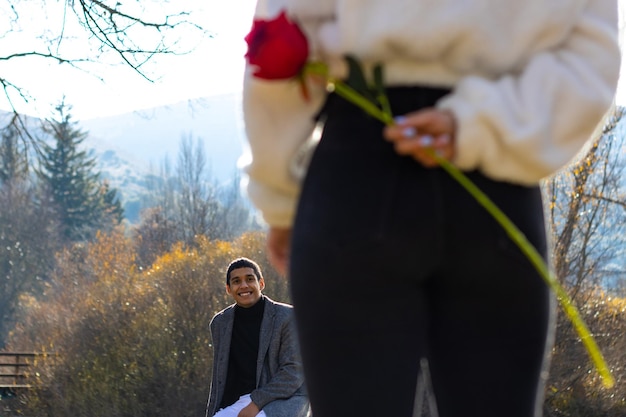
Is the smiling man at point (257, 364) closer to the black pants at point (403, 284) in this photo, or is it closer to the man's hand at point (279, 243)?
the man's hand at point (279, 243)

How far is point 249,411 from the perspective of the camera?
6.67 meters

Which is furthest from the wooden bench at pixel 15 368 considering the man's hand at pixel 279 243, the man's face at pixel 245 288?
the man's hand at pixel 279 243

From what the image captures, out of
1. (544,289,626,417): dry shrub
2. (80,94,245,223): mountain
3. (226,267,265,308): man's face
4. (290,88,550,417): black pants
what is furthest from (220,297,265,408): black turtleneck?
(80,94,245,223): mountain

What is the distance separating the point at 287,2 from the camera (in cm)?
152

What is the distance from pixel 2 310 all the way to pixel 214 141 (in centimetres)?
14059

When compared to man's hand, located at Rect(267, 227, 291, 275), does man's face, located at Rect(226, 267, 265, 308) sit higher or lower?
higher

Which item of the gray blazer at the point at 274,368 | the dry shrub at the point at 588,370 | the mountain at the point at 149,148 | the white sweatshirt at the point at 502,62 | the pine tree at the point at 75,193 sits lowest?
the dry shrub at the point at 588,370

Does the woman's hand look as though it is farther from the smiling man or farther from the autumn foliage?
the autumn foliage

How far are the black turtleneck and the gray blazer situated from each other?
0.13 ft

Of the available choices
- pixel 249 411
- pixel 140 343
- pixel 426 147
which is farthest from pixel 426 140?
pixel 140 343

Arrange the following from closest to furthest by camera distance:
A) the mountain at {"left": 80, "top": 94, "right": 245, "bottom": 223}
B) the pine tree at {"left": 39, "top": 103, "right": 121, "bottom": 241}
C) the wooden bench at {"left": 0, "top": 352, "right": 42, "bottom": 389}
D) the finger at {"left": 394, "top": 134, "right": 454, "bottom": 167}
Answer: the finger at {"left": 394, "top": 134, "right": 454, "bottom": 167} → the wooden bench at {"left": 0, "top": 352, "right": 42, "bottom": 389} → the pine tree at {"left": 39, "top": 103, "right": 121, "bottom": 241} → the mountain at {"left": 80, "top": 94, "right": 245, "bottom": 223}

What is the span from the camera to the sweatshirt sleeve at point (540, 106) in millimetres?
1399

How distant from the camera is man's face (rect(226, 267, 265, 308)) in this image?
718 cm

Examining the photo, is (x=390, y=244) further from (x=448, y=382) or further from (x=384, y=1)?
(x=384, y=1)
